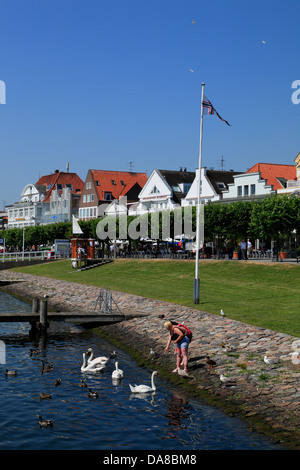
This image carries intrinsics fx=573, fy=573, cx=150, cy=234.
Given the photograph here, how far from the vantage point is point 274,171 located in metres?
88.0

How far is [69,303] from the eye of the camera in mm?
42281

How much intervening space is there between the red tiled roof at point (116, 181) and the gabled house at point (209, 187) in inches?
1040

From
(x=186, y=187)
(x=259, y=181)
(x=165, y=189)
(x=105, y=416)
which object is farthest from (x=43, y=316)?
(x=186, y=187)

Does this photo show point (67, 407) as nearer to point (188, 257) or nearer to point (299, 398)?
point (299, 398)

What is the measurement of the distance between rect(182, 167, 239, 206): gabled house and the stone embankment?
206 feet

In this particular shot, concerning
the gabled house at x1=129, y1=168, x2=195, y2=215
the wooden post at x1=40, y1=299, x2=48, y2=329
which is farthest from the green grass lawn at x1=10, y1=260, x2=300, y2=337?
the gabled house at x1=129, y1=168, x2=195, y2=215

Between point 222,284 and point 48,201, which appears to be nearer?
point 222,284

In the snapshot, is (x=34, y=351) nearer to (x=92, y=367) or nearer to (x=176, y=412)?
(x=92, y=367)

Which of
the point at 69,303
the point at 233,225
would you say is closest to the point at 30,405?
the point at 69,303

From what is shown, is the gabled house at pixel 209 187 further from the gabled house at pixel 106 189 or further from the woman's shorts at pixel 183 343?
the woman's shorts at pixel 183 343

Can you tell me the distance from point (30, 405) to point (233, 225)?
158 ft

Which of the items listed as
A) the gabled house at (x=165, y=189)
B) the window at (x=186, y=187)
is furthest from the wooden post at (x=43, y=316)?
the window at (x=186, y=187)

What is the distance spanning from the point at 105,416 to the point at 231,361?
5814 millimetres
